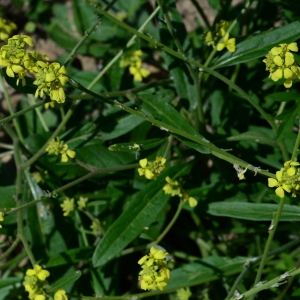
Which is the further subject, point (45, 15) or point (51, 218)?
point (45, 15)

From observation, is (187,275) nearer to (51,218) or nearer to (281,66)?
(51,218)

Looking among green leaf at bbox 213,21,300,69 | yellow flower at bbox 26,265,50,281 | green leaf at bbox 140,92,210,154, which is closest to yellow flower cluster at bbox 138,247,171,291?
yellow flower at bbox 26,265,50,281

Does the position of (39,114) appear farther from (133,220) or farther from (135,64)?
(133,220)

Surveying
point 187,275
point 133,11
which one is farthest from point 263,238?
point 133,11

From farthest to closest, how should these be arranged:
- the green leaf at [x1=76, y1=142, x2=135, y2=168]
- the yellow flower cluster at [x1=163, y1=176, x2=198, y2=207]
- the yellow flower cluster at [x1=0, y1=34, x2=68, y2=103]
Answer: the green leaf at [x1=76, y1=142, x2=135, y2=168] < the yellow flower cluster at [x1=163, y1=176, x2=198, y2=207] < the yellow flower cluster at [x1=0, y1=34, x2=68, y2=103]

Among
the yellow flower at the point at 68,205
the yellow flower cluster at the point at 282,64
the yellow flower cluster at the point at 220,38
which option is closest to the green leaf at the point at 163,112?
the yellow flower cluster at the point at 220,38

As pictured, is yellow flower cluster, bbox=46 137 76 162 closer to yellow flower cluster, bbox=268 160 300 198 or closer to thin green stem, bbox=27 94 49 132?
thin green stem, bbox=27 94 49 132

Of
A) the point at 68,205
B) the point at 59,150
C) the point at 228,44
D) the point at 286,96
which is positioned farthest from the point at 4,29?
the point at 286,96
